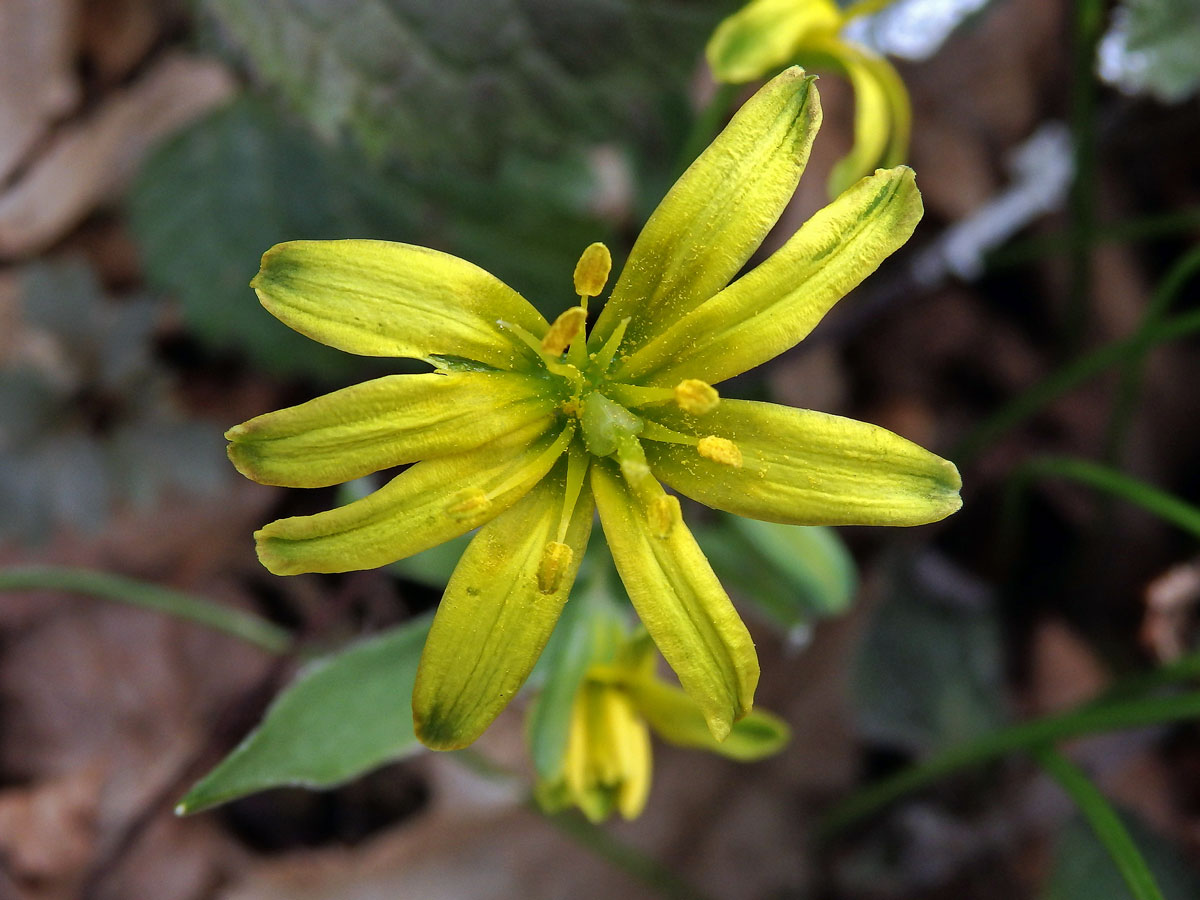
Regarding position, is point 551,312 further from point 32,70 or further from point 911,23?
point 32,70

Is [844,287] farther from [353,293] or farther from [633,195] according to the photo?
[633,195]

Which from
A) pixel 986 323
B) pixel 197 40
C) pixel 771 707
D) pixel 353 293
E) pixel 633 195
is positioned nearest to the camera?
pixel 353 293

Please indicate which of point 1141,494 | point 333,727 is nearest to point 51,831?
point 333,727

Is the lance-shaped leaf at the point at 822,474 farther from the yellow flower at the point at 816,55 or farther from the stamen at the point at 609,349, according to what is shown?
the yellow flower at the point at 816,55

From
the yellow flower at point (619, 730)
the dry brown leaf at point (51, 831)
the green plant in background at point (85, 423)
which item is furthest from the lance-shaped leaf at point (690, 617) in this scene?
the dry brown leaf at point (51, 831)

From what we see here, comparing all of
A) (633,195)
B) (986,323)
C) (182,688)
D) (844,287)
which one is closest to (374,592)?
(182,688)
